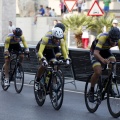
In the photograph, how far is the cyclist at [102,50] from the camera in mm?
11180

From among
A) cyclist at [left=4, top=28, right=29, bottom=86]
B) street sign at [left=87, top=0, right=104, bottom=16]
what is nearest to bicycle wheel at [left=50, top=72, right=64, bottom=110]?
cyclist at [left=4, top=28, right=29, bottom=86]

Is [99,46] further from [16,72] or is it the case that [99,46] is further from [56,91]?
[16,72]

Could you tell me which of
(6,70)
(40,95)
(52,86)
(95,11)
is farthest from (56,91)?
(95,11)

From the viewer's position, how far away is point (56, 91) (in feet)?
39.9

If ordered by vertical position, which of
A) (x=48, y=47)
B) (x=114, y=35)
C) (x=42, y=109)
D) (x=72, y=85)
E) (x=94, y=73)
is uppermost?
(x=114, y=35)

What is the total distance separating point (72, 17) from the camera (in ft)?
102

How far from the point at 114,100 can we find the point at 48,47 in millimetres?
2366

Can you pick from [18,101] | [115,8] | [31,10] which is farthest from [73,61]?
[31,10]

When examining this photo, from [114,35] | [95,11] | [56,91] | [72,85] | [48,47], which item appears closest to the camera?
[114,35]

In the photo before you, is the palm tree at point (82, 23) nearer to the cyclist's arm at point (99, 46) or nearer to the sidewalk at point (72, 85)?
the sidewalk at point (72, 85)

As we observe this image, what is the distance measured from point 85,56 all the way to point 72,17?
1471cm

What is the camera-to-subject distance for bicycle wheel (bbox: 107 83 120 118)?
11.2m

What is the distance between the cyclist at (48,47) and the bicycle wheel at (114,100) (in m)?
1.65

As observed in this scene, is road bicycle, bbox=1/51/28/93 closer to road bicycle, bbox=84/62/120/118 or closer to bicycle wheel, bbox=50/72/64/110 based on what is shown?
bicycle wheel, bbox=50/72/64/110
